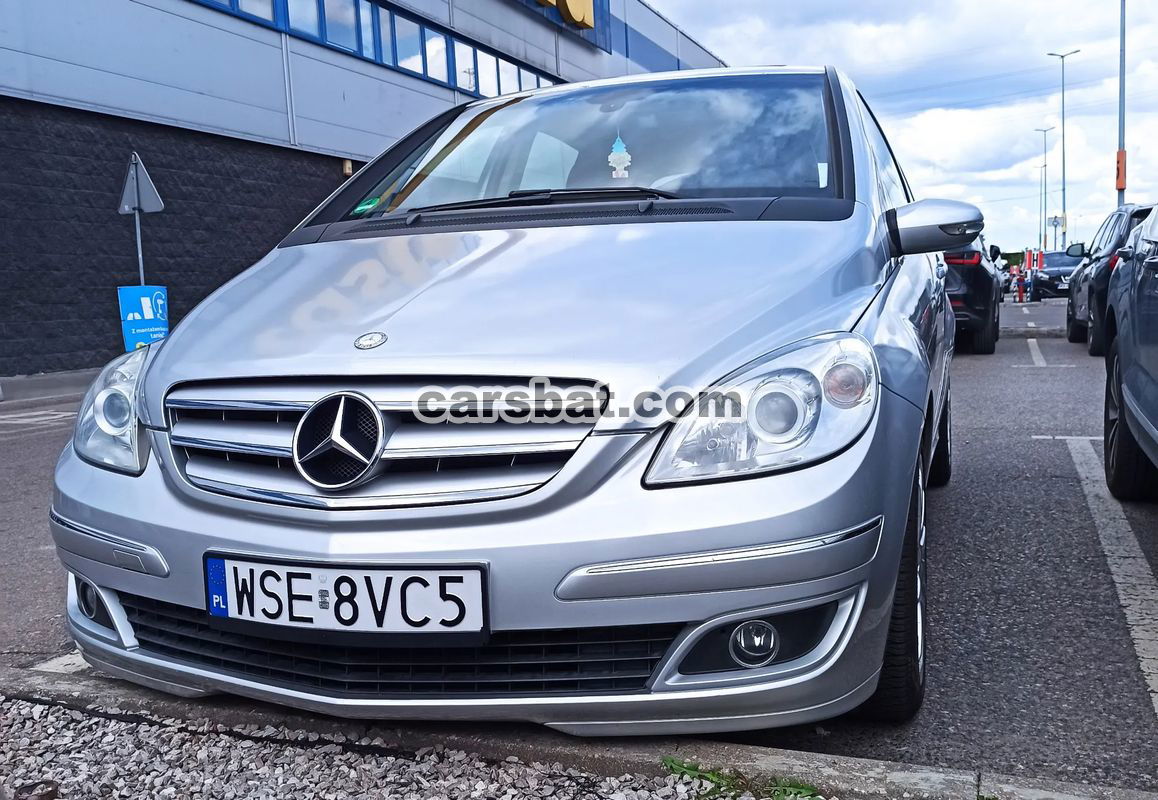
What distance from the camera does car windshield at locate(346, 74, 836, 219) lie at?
2652 millimetres

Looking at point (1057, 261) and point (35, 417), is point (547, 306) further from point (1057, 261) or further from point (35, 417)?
point (1057, 261)

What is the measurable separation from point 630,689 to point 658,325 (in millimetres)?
633

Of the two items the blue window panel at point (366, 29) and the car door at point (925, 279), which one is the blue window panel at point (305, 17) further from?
the car door at point (925, 279)

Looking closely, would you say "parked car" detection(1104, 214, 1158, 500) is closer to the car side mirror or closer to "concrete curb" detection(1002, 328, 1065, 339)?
the car side mirror

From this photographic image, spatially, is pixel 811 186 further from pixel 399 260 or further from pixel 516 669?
pixel 516 669

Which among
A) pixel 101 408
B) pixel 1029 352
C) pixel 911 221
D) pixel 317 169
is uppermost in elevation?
pixel 317 169

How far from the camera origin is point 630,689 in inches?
68.4

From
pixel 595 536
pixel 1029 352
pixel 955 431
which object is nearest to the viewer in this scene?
pixel 595 536

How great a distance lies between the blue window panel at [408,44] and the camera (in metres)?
17.7

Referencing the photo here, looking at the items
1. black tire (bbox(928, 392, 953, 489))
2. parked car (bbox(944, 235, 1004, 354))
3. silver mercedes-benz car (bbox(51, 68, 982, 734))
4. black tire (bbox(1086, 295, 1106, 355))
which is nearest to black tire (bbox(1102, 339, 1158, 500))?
black tire (bbox(928, 392, 953, 489))

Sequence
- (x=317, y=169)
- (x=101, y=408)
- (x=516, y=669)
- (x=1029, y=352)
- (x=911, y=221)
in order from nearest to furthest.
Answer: (x=516, y=669)
(x=101, y=408)
(x=911, y=221)
(x=1029, y=352)
(x=317, y=169)

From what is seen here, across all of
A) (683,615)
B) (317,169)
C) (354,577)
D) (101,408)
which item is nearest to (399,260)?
(101,408)

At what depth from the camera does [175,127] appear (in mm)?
13234

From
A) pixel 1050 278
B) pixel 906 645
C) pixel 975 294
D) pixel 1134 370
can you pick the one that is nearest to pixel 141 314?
pixel 975 294
